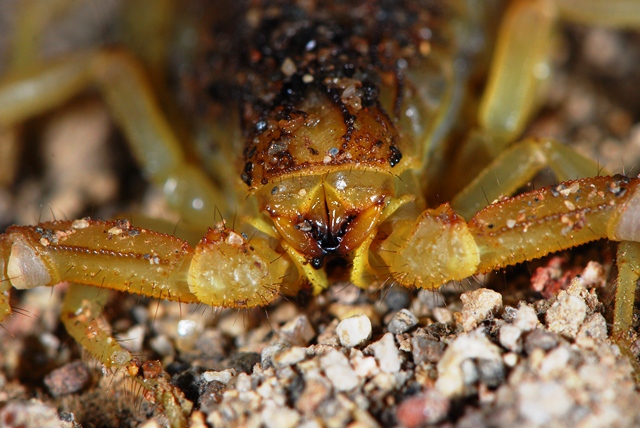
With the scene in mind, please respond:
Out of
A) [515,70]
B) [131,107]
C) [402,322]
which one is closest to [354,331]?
[402,322]

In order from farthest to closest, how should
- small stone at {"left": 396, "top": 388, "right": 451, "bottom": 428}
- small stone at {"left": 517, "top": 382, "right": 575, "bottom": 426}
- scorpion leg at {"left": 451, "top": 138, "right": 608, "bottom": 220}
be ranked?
scorpion leg at {"left": 451, "top": 138, "right": 608, "bottom": 220}
small stone at {"left": 396, "top": 388, "right": 451, "bottom": 428}
small stone at {"left": 517, "top": 382, "right": 575, "bottom": 426}

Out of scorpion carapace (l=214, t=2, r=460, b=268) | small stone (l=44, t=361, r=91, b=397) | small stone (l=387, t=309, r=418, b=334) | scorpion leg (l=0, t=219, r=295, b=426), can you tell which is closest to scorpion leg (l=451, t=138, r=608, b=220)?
scorpion carapace (l=214, t=2, r=460, b=268)

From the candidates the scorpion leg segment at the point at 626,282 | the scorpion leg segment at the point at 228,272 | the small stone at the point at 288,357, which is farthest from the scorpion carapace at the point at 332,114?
the scorpion leg segment at the point at 626,282

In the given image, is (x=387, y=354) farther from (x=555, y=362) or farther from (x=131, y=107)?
(x=131, y=107)

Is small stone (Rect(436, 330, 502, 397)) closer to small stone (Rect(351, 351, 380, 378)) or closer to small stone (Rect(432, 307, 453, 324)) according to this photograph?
small stone (Rect(351, 351, 380, 378))

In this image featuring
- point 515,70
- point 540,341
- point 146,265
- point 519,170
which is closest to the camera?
point 540,341
